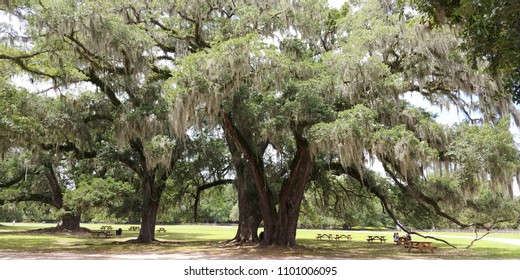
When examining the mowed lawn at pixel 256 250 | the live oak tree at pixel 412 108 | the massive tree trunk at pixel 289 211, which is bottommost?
the mowed lawn at pixel 256 250

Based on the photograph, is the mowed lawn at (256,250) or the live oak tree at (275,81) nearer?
the live oak tree at (275,81)

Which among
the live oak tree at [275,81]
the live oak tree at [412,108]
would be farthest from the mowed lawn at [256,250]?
the live oak tree at [412,108]

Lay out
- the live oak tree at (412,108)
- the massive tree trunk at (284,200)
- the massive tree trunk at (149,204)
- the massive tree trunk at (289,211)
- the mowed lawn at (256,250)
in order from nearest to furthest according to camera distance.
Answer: the live oak tree at (412,108)
the mowed lawn at (256,250)
the massive tree trunk at (284,200)
the massive tree trunk at (289,211)
the massive tree trunk at (149,204)

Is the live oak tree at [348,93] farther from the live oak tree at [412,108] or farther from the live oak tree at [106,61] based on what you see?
the live oak tree at [106,61]

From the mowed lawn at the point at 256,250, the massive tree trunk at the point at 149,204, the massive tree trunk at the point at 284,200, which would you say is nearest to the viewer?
the mowed lawn at the point at 256,250

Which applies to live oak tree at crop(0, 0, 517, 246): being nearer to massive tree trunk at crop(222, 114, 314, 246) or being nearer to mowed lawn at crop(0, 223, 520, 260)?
massive tree trunk at crop(222, 114, 314, 246)

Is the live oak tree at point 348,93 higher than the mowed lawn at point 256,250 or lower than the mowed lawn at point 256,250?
higher

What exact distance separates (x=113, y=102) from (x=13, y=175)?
14.8m

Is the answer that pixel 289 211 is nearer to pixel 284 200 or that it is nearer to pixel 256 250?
pixel 284 200

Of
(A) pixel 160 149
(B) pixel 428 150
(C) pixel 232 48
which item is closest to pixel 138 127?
(A) pixel 160 149

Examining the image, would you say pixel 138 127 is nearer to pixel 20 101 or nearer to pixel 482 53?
pixel 20 101

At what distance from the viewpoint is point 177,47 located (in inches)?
571
